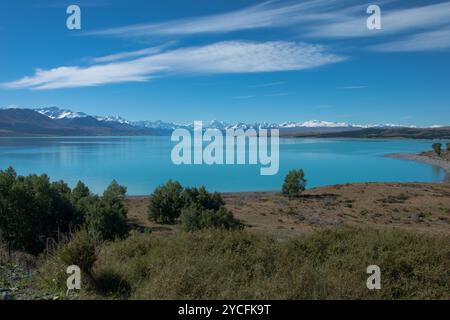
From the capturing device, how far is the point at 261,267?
23.6 feet

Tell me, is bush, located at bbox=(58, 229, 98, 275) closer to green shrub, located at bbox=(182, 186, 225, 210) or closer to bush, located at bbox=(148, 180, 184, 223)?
green shrub, located at bbox=(182, 186, 225, 210)

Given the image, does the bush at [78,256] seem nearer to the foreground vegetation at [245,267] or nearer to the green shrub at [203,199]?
the foreground vegetation at [245,267]

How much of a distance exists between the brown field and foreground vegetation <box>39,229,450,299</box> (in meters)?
15.1

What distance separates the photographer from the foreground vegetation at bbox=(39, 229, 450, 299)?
6.23 meters

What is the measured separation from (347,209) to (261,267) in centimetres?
3253

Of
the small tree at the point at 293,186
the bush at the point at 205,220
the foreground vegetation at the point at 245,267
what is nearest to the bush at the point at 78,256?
the foreground vegetation at the point at 245,267

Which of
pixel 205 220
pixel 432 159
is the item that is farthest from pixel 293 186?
pixel 432 159

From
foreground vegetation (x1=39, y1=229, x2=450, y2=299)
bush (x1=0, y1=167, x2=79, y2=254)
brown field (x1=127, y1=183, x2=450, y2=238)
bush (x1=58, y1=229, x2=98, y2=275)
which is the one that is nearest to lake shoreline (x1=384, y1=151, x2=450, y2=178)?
brown field (x1=127, y1=183, x2=450, y2=238)

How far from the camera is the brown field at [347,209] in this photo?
2772 centimetres

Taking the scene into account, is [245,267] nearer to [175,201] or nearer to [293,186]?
[175,201]

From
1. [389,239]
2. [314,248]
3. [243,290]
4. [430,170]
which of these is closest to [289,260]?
[314,248]

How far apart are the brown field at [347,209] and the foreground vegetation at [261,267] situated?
1509 centimetres
